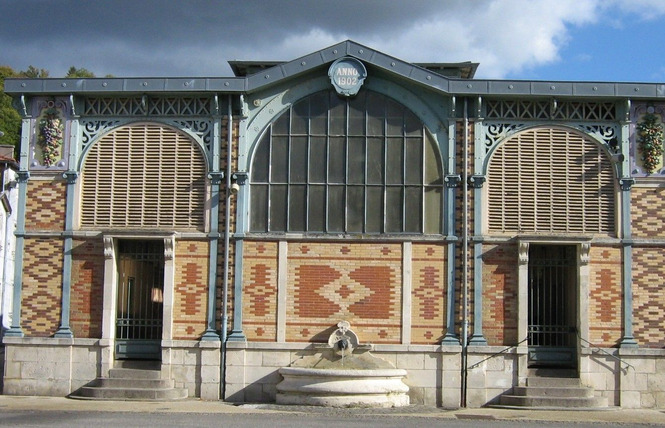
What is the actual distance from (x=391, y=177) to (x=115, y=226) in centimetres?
635

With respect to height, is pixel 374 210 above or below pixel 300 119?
below

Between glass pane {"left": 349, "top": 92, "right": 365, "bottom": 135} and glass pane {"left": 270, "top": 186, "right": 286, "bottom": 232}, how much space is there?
6.86 feet

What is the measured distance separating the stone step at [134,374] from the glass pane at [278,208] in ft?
13.5

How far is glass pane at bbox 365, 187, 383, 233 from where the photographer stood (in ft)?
68.5

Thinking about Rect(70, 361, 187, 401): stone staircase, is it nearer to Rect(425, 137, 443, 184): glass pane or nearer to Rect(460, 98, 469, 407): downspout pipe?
Rect(460, 98, 469, 407): downspout pipe

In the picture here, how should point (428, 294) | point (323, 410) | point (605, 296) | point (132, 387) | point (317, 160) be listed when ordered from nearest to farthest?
1. point (323, 410)
2. point (132, 387)
3. point (605, 296)
4. point (428, 294)
5. point (317, 160)

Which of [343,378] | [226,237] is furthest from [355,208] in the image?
[343,378]

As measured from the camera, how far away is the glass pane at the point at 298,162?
21078 mm

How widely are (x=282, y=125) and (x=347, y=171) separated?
72.7 inches

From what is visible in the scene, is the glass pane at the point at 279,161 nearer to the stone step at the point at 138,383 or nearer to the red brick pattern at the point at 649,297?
the stone step at the point at 138,383

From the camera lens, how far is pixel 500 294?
67.4 ft

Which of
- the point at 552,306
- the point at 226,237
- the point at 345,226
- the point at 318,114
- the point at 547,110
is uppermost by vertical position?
the point at 547,110

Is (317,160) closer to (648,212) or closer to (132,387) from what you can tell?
(132,387)

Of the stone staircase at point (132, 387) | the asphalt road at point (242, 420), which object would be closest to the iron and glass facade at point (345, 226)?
the stone staircase at point (132, 387)
